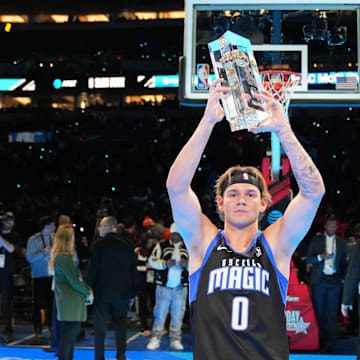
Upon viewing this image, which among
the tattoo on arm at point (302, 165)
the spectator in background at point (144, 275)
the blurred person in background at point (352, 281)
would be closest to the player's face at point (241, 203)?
the tattoo on arm at point (302, 165)

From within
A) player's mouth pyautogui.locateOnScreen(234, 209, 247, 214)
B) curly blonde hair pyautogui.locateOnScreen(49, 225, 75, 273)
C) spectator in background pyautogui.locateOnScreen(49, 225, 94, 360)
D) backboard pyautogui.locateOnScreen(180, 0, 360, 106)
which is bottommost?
spectator in background pyautogui.locateOnScreen(49, 225, 94, 360)

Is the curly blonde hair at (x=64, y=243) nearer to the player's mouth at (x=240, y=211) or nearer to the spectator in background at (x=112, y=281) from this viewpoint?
the spectator in background at (x=112, y=281)

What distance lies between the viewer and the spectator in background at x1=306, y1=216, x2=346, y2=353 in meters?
8.91

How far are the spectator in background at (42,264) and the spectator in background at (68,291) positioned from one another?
5.88 feet

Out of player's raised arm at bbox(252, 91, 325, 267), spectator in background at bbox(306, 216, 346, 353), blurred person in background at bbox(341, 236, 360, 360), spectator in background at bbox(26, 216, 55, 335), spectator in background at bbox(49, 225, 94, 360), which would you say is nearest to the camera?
player's raised arm at bbox(252, 91, 325, 267)

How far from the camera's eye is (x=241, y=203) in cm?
315

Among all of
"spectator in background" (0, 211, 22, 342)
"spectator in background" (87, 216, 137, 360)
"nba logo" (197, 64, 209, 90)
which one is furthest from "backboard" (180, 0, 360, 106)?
"spectator in background" (0, 211, 22, 342)

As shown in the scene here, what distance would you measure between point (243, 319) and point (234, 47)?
1.34 m

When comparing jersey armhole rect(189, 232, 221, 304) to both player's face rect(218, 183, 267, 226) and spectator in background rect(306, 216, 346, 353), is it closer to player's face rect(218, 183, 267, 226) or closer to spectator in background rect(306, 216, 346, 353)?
player's face rect(218, 183, 267, 226)

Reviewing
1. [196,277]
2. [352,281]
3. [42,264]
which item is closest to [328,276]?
[352,281]

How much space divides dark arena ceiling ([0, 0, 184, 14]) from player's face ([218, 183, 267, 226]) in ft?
52.6

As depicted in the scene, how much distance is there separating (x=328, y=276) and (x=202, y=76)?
165 inches

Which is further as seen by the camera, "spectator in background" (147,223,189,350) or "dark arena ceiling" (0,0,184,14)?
"dark arena ceiling" (0,0,184,14)

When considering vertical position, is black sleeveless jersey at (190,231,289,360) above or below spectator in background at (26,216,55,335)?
above
